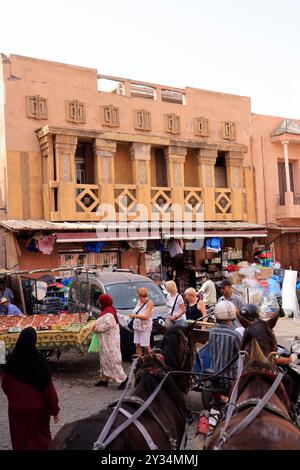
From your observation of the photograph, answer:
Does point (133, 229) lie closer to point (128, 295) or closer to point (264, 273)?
point (264, 273)

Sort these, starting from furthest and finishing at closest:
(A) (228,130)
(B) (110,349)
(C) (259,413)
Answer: (A) (228,130) < (B) (110,349) < (C) (259,413)

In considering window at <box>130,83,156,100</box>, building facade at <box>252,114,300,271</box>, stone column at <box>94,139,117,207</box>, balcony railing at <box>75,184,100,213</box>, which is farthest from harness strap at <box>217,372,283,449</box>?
window at <box>130,83,156,100</box>

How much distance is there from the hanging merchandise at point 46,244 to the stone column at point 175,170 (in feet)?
15.7

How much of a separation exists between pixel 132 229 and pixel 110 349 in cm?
814

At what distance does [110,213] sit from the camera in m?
17.0

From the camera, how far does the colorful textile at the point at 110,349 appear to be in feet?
28.8

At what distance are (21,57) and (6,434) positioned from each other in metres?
13.1

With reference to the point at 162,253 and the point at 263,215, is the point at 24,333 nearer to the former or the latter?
the point at 162,253

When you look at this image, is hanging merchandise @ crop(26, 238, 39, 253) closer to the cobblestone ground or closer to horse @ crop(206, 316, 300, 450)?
the cobblestone ground

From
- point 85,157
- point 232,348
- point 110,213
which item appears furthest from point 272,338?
point 85,157

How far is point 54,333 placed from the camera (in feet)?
31.3

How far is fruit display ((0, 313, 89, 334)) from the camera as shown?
10.1 metres

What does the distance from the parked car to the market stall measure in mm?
762

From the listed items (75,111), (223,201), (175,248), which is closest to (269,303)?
(175,248)
